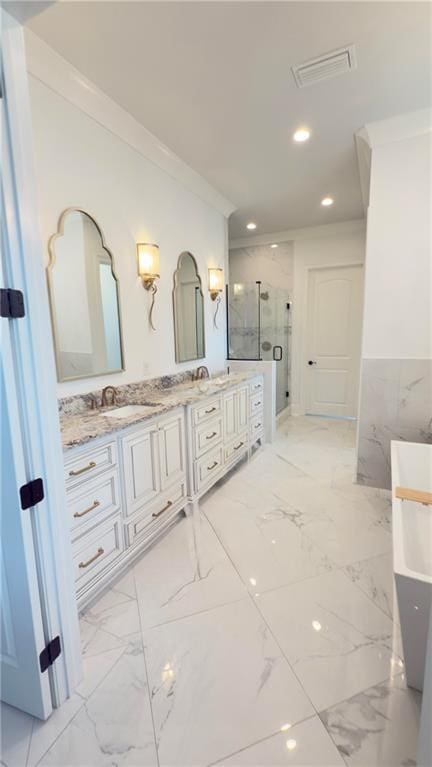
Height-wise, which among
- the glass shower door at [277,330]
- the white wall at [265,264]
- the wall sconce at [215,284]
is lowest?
Result: the glass shower door at [277,330]

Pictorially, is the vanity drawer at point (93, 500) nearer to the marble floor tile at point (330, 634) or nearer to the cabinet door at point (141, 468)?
the cabinet door at point (141, 468)

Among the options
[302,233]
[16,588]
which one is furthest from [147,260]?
[302,233]

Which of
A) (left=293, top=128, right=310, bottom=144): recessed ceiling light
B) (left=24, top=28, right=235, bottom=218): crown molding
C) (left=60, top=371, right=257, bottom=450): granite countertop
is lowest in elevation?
(left=60, top=371, right=257, bottom=450): granite countertop

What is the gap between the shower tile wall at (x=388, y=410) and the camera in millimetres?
2793

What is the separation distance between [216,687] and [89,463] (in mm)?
1085

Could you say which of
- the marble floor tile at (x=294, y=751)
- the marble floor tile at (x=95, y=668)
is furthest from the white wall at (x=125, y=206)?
the marble floor tile at (x=294, y=751)

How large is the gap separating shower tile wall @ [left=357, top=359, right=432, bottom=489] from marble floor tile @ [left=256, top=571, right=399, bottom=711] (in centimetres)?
132

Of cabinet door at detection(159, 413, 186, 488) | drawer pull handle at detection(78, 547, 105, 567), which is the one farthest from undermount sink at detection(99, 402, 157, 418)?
drawer pull handle at detection(78, 547, 105, 567)

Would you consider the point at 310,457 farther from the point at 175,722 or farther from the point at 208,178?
the point at 208,178

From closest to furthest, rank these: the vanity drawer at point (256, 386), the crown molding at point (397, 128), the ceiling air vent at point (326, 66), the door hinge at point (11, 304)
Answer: the door hinge at point (11, 304) < the ceiling air vent at point (326, 66) < the crown molding at point (397, 128) < the vanity drawer at point (256, 386)

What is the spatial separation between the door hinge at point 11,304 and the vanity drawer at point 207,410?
5.35ft

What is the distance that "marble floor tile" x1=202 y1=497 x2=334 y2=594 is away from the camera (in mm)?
1981

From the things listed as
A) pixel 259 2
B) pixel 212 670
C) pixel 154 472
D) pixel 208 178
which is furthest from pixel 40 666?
pixel 208 178

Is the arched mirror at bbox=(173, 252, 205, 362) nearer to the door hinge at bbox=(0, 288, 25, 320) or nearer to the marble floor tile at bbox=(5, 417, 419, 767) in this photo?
the marble floor tile at bbox=(5, 417, 419, 767)
